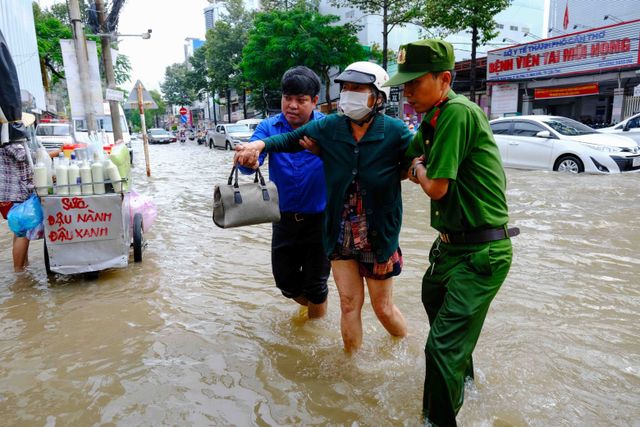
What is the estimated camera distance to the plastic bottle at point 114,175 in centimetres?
470

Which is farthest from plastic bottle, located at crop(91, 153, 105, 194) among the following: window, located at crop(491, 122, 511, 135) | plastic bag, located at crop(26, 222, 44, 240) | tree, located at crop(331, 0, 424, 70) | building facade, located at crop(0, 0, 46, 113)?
tree, located at crop(331, 0, 424, 70)

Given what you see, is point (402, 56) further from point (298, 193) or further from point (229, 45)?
point (229, 45)

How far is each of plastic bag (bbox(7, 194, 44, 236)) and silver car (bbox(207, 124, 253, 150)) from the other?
66.4 ft

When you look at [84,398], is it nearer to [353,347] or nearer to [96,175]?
[353,347]

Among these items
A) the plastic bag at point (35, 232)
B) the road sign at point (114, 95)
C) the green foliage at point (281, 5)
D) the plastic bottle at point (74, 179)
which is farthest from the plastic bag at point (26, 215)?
the green foliage at point (281, 5)

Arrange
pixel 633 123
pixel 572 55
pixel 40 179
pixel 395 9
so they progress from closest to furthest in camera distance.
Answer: pixel 40 179, pixel 633 123, pixel 572 55, pixel 395 9

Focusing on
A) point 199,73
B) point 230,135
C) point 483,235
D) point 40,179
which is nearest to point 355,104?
point 483,235

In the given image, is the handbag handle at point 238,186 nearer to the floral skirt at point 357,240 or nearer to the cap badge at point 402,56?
the floral skirt at point 357,240

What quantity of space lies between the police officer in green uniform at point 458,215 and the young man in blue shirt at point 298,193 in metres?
1.03

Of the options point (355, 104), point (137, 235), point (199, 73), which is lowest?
point (137, 235)

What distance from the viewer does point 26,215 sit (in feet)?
15.3

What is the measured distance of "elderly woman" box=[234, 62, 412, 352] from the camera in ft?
8.54

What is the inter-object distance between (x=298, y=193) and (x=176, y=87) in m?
70.0

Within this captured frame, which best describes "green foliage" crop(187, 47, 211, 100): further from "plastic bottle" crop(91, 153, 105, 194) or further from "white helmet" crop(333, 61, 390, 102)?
"white helmet" crop(333, 61, 390, 102)
